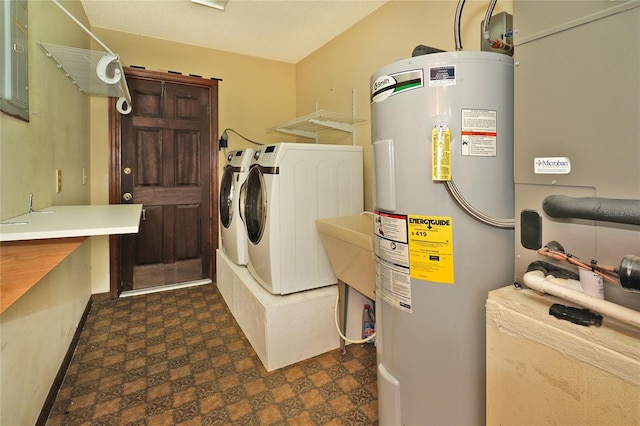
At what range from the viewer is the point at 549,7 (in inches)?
32.6

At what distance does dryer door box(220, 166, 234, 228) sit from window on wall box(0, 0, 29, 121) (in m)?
1.50

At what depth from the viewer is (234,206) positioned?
267 centimetres

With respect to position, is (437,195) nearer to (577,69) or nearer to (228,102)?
(577,69)

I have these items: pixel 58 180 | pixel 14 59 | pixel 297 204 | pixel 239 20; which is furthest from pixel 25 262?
pixel 239 20

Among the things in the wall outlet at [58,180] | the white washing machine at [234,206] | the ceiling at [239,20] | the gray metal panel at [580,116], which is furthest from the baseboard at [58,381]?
the ceiling at [239,20]

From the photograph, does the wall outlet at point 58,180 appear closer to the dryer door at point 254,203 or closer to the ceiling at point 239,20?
the dryer door at point 254,203

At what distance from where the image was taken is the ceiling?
7.83 feet

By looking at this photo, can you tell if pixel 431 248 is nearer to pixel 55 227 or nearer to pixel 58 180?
pixel 55 227

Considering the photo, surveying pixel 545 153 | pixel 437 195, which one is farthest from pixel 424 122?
pixel 545 153

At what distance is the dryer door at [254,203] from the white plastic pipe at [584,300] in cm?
153

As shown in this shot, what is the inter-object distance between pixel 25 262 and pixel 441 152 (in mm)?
1430

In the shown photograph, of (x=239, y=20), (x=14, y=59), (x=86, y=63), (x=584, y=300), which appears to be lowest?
(x=584, y=300)

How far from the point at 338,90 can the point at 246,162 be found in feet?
3.57

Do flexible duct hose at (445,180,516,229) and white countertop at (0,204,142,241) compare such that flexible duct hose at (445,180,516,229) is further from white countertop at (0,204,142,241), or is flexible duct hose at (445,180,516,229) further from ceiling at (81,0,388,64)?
ceiling at (81,0,388,64)
